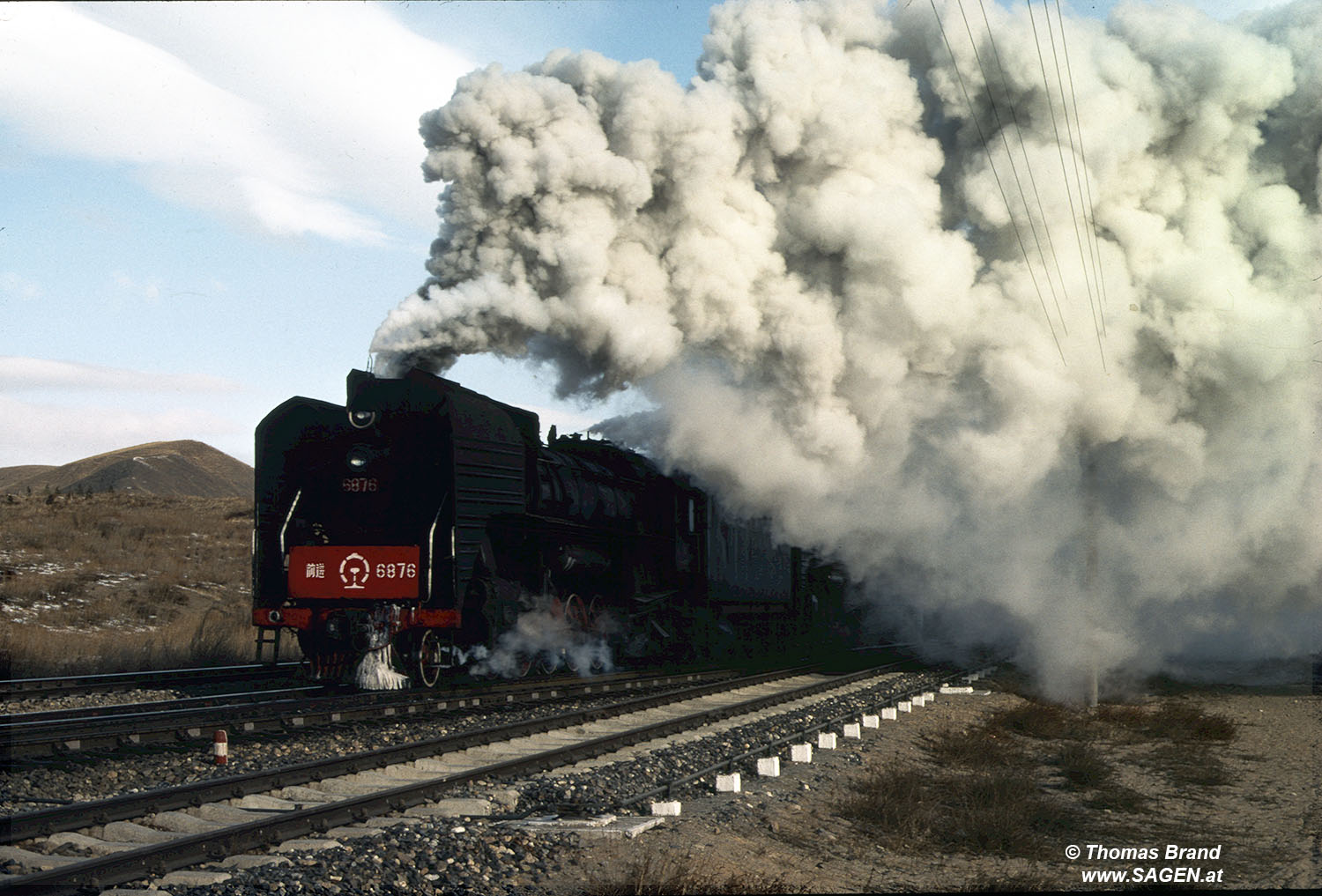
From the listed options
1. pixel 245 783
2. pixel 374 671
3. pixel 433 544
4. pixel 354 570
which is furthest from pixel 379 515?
pixel 245 783

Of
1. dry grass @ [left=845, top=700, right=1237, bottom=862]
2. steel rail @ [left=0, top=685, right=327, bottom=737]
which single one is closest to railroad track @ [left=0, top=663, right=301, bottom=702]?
steel rail @ [left=0, top=685, right=327, bottom=737]

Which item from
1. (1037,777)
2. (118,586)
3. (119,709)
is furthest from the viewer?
(118,586)

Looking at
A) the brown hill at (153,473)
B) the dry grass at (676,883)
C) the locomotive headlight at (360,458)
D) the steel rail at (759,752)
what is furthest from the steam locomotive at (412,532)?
the brown hill at (153,473)

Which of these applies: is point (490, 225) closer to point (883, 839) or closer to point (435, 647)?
point (435, 647)

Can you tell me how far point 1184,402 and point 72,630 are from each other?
22.1m

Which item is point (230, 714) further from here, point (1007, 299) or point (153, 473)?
point (153, 473)

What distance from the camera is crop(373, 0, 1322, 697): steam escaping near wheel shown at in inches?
631

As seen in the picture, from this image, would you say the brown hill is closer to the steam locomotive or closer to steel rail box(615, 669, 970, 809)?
the steam locomotive

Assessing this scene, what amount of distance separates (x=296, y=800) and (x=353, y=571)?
611 centimetres

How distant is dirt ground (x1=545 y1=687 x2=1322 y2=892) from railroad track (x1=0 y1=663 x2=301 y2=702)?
8487 millimetres

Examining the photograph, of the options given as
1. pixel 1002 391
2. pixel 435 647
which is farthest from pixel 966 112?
pixel 435 647

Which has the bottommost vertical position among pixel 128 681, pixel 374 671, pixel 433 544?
pixel 128 681

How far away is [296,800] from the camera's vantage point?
745cm

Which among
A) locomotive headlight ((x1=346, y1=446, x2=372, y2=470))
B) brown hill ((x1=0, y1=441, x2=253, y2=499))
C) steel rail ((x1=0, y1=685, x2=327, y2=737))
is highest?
brown hill ((x1=0, y1=441, x2=253, y2=499))
